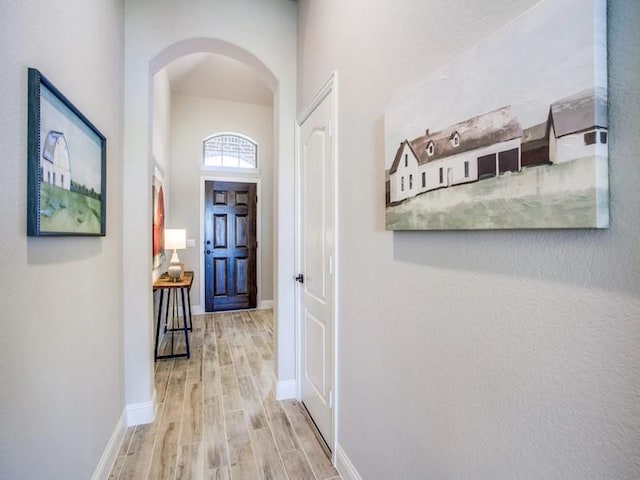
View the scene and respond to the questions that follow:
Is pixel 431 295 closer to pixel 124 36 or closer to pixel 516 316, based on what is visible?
pixel 516 316

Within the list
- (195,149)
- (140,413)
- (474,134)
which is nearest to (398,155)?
(474,134)

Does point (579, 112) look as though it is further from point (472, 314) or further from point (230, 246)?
point (230, 246)

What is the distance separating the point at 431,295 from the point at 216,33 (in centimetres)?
238

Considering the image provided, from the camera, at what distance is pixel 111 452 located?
6.04 feet

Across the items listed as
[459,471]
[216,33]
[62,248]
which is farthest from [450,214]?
Result: [216,33]

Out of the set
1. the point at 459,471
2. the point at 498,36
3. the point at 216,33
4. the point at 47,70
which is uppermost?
the point at 216,33

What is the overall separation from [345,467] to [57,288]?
61.2 inches

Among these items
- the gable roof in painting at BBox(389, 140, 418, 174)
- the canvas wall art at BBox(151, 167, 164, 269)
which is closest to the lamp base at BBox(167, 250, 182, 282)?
the canvas wall art at BBox(151, 167, 164, 269)

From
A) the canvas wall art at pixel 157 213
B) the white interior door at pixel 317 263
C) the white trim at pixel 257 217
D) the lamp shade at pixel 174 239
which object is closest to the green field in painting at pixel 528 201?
the white interior door at pixel 317 263

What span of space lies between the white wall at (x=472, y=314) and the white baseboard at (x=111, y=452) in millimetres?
1213

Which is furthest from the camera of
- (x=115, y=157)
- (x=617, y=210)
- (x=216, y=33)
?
(x=216, y=33)

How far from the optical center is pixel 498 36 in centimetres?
80

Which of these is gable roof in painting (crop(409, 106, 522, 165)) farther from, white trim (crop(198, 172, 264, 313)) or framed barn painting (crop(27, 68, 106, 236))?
white trim (crop(198, 172, 264, 313))

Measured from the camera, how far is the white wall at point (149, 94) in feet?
7.26
